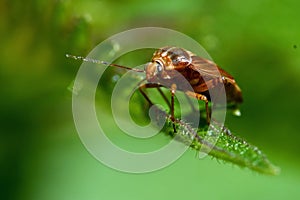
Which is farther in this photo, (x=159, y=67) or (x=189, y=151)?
(x=189, y=151)

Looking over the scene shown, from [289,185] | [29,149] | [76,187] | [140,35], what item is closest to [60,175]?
[76,187]

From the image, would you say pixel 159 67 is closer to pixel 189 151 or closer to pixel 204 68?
pixel 204 68

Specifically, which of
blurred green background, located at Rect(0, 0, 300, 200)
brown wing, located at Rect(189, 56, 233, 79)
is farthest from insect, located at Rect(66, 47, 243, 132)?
blurred green background, located at Rect(0, 0, 300, 200)

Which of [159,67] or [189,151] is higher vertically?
[159,67]

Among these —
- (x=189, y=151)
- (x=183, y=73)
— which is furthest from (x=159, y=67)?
(x=189, y=151)

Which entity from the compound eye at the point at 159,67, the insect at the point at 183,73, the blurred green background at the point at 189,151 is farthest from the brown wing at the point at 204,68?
the blurred green background at the point at 189,151

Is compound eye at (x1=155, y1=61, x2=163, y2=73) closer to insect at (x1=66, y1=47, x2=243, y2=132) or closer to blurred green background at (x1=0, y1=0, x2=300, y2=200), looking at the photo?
insect at (x1=66, y1=47, x2=243, y2=132)

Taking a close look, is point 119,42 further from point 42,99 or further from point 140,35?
point 42,99
